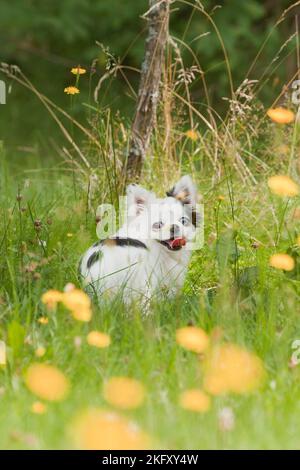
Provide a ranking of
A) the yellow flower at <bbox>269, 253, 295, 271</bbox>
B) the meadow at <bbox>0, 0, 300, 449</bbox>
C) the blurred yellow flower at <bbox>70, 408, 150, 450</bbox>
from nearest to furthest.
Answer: the blurred yellow flower at <bbox>70, 408, 150, 450</bbox> → the meadow at <bbox>0, 0, 300, 449</bbox> → the yellow flower at <bbox>269, 253, 295, 271</bbox>

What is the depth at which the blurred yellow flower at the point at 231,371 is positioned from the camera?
2326mm

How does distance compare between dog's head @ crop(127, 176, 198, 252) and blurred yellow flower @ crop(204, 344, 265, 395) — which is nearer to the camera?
blurred yellow flower @ crop(204, 344, 265, 395)

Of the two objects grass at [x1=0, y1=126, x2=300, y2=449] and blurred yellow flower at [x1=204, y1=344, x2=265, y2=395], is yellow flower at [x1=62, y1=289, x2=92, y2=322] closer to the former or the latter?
grass at [x1=0, y1=126, x2=300, y2=449]

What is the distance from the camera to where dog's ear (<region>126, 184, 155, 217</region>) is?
3.60m

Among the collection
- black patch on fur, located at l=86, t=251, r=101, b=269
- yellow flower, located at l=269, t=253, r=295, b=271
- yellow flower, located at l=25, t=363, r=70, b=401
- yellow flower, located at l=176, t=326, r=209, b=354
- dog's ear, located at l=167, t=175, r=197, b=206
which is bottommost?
yellow flower, located at l=25, t=363, r=70, b=401

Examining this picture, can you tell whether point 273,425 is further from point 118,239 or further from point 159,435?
point 118,239

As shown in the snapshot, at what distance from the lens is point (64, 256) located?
3.81 metres

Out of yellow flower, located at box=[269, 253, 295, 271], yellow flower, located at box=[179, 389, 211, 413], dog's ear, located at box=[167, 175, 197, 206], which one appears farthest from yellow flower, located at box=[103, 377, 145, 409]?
dog's ear, located at box=[167, 175, 197, 206]

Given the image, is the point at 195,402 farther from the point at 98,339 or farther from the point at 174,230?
the point at 174,230

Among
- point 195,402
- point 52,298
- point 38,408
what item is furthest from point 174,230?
point 195,402

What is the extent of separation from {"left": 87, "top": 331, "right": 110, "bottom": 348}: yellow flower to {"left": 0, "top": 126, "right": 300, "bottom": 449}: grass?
5 cm

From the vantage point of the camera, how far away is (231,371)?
2342mm
